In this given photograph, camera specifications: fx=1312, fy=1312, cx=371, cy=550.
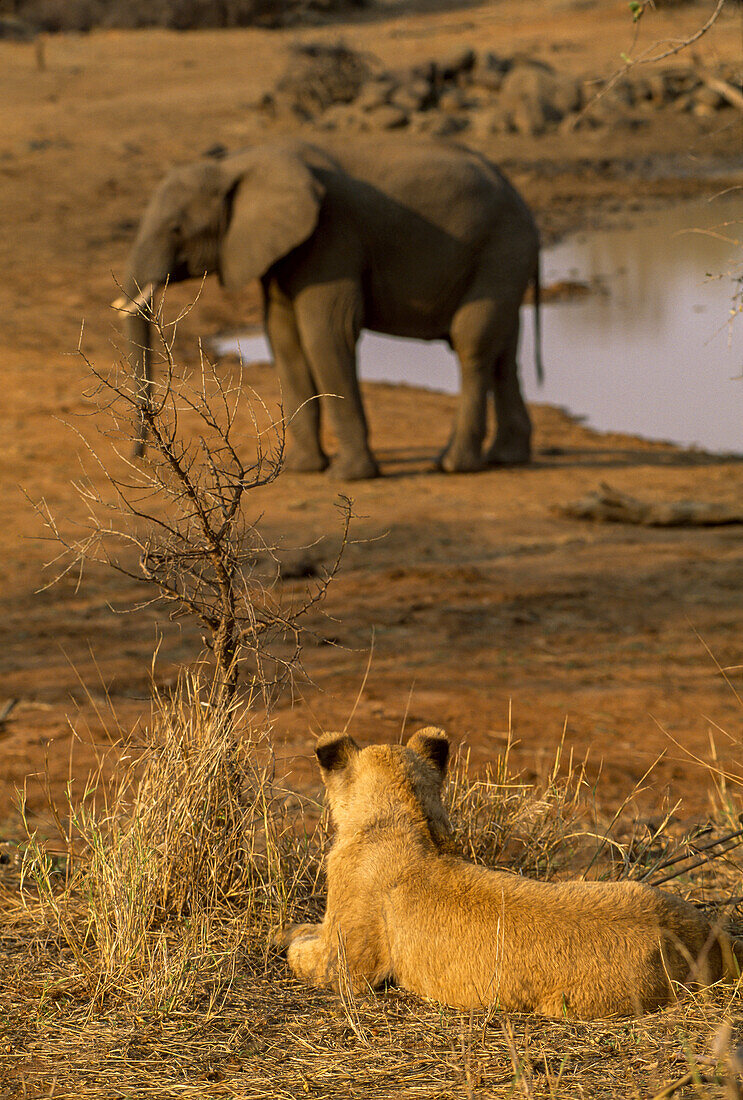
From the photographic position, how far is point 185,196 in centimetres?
1062

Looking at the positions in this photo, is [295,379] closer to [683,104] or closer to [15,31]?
[683,104]

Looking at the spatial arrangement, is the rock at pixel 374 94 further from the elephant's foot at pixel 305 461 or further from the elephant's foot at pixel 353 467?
the elephant's foot at pixel 353 467

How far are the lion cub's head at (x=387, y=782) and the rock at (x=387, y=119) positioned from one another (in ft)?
87.4

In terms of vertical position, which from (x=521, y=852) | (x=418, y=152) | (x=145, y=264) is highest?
(x=418, y=152)

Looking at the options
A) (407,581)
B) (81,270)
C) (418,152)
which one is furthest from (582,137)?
(407,581)

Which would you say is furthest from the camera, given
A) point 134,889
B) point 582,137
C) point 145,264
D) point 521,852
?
point 582,137

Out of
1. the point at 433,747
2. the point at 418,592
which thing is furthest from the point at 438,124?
the point at 433,747

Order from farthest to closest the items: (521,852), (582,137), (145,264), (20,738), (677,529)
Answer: (582,137) → (145,264) → (677,529) → (20,738) → (521,852)

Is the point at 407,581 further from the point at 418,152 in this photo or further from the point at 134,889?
the point at 134,889

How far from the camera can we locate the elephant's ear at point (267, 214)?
10.3m

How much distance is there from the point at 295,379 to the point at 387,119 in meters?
18.5

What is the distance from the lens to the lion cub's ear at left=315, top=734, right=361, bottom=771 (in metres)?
A: 3.24

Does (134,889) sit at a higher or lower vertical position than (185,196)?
lower

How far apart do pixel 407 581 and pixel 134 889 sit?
515cm
